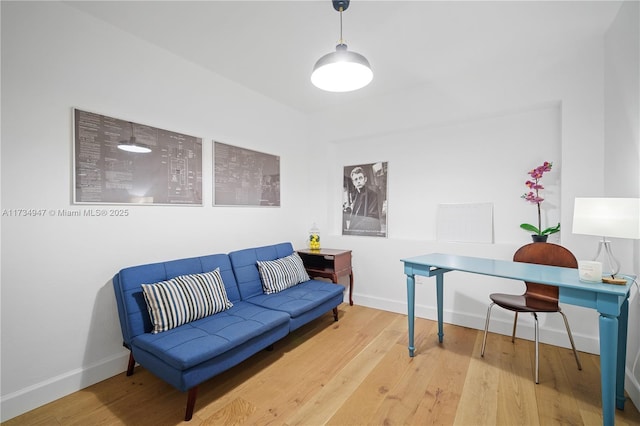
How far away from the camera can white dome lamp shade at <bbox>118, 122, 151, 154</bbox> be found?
2.18 meters

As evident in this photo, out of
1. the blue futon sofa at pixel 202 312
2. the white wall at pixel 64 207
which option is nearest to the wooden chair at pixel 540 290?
Result: the blue futon sofa at pixel 202 312

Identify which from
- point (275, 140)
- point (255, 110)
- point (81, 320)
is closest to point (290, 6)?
point (255, 110)

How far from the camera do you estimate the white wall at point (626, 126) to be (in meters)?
1.79

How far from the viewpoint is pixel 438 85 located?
3.06m

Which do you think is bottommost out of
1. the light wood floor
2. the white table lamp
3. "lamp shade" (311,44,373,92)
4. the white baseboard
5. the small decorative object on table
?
the light wood floor

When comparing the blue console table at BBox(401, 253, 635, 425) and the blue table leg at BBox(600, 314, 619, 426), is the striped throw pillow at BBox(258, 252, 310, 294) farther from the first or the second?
the blue table leg at BBox(600, 314, 619, 426)

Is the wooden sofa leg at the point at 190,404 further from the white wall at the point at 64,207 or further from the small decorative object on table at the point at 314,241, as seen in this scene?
the small decorative object on table at the point at 314,241

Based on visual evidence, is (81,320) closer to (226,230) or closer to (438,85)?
(226,230)

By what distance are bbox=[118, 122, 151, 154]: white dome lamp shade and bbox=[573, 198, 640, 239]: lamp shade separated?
3183 millimetres

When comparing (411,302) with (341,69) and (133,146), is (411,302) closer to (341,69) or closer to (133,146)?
(341,69)

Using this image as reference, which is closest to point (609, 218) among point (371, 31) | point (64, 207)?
point (371, 31)

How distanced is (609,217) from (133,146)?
3.29 meters

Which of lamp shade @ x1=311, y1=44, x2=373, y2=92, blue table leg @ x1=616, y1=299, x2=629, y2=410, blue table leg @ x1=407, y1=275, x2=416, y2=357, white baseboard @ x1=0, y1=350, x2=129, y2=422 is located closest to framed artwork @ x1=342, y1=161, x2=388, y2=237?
blue table leg @ x1=407, y1=275, x2=416, y2=357

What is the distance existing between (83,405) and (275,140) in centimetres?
297
